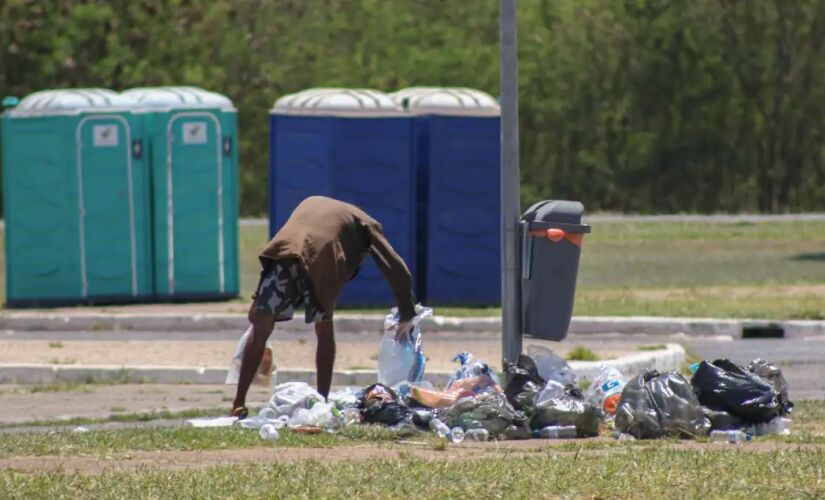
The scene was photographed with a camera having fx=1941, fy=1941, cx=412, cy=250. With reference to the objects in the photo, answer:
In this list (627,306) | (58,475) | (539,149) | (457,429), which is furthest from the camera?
(539,149)

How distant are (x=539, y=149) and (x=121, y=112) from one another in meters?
10.6

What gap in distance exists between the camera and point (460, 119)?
17.9 meters

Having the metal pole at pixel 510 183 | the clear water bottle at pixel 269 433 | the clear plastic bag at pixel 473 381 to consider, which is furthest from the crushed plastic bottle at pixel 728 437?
the clear water bottle at pixel 269 433

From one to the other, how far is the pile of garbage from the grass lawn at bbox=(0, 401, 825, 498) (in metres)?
0.20

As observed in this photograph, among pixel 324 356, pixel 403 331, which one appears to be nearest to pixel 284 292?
pixel 324 356

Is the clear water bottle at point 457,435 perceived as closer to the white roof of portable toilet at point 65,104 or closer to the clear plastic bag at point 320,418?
the clear plastic bag at point 320,418

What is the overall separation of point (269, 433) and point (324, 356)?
1450mm

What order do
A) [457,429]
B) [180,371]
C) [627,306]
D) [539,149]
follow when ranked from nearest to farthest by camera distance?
1. [457,429]
2. [180,371]
3. [627,306]
4. [539,149]

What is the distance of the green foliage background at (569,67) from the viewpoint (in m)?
27.5

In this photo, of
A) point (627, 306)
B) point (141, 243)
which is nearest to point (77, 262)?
point (141, 243)

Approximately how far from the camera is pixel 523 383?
10594 mm

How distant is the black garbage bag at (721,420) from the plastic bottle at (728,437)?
15 centimetres

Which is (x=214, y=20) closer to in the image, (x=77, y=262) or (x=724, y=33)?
(x=724, y=33)

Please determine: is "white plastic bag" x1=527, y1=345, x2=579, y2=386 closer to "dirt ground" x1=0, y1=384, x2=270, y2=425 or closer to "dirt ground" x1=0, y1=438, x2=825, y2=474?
"dirt ground" x1=0, y1=438, x2=825, y2=474
